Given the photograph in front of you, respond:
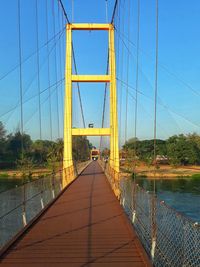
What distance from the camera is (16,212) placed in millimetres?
16531

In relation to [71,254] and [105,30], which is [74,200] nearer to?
[71,254]

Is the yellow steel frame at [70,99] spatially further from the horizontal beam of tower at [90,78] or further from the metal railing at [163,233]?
the metal railing at [163,233]

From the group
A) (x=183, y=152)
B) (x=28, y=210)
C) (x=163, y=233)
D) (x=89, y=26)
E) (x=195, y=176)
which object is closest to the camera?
(x=163, y=233)

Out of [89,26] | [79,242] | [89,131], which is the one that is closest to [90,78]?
[89,131]

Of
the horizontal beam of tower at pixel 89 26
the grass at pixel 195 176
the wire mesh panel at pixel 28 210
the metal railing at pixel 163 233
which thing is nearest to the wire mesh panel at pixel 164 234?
the metal railing at pixel 163 233

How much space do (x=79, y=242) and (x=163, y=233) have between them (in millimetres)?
1478

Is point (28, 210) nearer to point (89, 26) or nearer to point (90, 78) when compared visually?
point (90, 78)

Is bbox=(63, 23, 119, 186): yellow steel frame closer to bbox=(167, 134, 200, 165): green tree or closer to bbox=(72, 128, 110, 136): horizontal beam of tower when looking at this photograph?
bbox=(72, 128, 110, 136): horizontal beam of tower

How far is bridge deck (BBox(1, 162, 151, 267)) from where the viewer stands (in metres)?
4.33

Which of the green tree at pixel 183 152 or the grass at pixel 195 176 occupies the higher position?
the green tree at pixel 183 152

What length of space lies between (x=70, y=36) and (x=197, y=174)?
31.9 meters

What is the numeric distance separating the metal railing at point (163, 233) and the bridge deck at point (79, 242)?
0.20 meters

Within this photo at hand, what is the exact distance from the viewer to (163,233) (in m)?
6.25

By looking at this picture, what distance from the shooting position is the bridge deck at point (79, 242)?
433 cm
